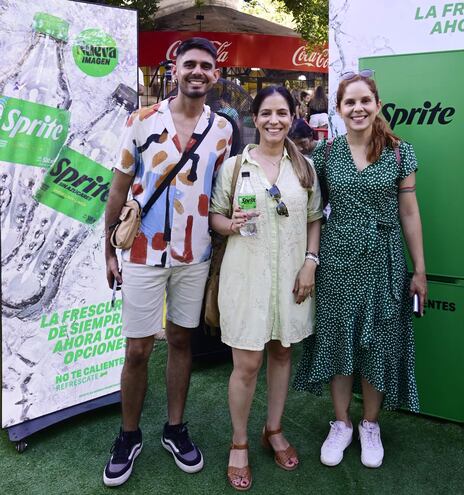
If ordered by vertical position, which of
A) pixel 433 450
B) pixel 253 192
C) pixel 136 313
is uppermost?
pixel 253 192

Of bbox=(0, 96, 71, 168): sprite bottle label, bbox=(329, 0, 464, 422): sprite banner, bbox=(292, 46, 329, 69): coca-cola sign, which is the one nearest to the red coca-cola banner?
bbox=(292, 46, 329, 69): coca-cola sign

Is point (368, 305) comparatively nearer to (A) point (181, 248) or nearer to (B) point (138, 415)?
(A) point (181, 248)

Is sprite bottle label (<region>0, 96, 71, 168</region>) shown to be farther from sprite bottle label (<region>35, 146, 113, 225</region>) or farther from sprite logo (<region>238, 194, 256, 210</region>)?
sprite logo (<region>238, 194, 256, 210</region>)

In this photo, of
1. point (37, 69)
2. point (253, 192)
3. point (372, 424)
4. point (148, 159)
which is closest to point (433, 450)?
point (372, 424)

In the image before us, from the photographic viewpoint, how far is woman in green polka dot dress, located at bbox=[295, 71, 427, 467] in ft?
7.32

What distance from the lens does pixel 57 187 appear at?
8.28 ft

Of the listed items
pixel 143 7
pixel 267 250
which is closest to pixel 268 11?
pixel 143 7

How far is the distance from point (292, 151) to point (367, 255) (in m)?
0.53

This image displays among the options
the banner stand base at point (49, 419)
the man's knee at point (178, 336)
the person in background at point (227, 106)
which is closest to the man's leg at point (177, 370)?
the man's knee at point (178, 336)

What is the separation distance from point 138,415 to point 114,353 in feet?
1.85

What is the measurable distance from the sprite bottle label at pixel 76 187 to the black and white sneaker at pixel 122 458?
103 cm

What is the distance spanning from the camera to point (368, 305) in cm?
230

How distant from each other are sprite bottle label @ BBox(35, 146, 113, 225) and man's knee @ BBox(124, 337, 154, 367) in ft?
2.36

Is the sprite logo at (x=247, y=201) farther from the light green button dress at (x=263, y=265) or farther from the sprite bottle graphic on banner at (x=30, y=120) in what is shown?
the sprite bottle graphic on banner at (x=30, y=120)
